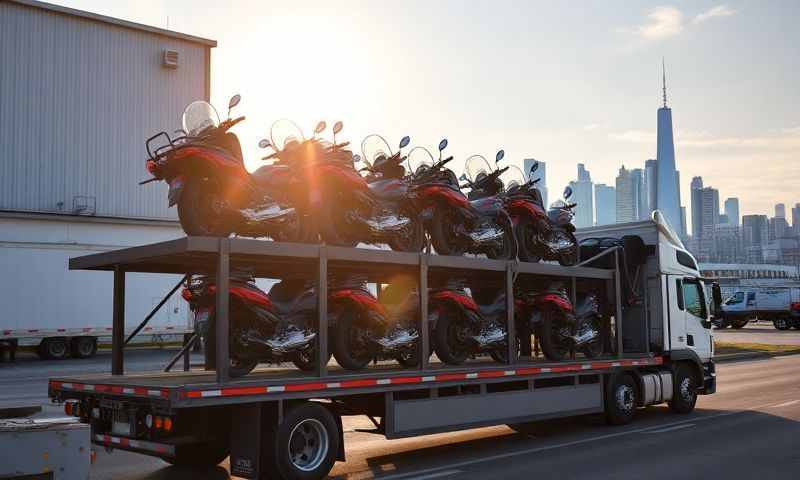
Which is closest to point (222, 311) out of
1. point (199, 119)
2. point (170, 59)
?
point (199, 119)

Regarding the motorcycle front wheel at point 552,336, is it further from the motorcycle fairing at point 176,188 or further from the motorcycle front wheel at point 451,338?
the motorcycle fairing at point 176,188

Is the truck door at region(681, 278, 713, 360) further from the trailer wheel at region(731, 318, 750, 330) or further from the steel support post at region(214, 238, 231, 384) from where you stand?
the trailer wheel at region(731, 318, 750, 330)

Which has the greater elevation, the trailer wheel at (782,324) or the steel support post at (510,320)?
the steel support post at (510,320)

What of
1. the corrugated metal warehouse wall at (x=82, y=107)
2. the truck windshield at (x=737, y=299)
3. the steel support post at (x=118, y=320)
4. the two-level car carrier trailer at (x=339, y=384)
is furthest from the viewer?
the truck windshield at (x=737, y=299)

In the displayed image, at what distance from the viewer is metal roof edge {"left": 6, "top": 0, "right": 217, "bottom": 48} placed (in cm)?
2959

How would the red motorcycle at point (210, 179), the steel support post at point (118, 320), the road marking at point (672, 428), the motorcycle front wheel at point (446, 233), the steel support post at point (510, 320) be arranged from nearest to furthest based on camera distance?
the red motorcycle at point (210, 179)
the steel support post at point (118, 320)
the steel support post at point (510, 320)
the motorcycle front wheel at point (446, 233)
the road marking at point (672, 428)

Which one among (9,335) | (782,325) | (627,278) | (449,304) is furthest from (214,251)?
(782,325)

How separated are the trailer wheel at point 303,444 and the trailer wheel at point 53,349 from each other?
20.0 m

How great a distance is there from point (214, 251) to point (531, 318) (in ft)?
20.2

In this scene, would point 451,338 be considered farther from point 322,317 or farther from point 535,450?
point 322,317

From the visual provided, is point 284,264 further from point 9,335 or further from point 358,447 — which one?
point 9,335

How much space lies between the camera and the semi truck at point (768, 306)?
4781cm

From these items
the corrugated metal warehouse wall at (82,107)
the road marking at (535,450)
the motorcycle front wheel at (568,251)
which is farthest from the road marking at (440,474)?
the corrugated metal warehouse wall at (82,107)

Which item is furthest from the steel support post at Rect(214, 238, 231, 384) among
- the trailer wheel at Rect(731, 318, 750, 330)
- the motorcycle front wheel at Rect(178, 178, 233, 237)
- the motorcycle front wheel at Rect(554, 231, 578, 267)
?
the trailer wheel at Rect(731, 318, 750, 330)
